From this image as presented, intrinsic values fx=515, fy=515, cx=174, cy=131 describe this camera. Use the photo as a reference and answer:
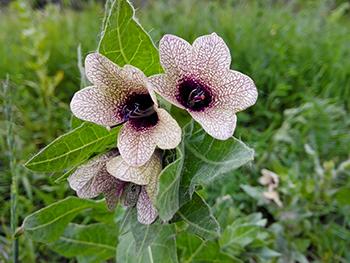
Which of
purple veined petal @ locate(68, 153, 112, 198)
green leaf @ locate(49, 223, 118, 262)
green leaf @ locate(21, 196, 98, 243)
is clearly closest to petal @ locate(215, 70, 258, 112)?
purple veined petal @ locate(68, 153, 112, 198)

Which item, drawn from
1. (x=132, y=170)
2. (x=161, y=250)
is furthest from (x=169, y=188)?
(x=161, y=250)

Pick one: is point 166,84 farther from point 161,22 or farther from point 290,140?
point 161,22

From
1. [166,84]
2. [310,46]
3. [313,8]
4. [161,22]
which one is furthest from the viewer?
[313,8]

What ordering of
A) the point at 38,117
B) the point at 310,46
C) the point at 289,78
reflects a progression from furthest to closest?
the point at 310,46
the point at 289,78
the point at 38,117

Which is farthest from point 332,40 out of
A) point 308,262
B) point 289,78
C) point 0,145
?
point 0,145

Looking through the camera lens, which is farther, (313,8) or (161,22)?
(313,8)

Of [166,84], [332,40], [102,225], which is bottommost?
[332,40]

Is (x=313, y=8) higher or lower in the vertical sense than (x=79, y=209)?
lower
